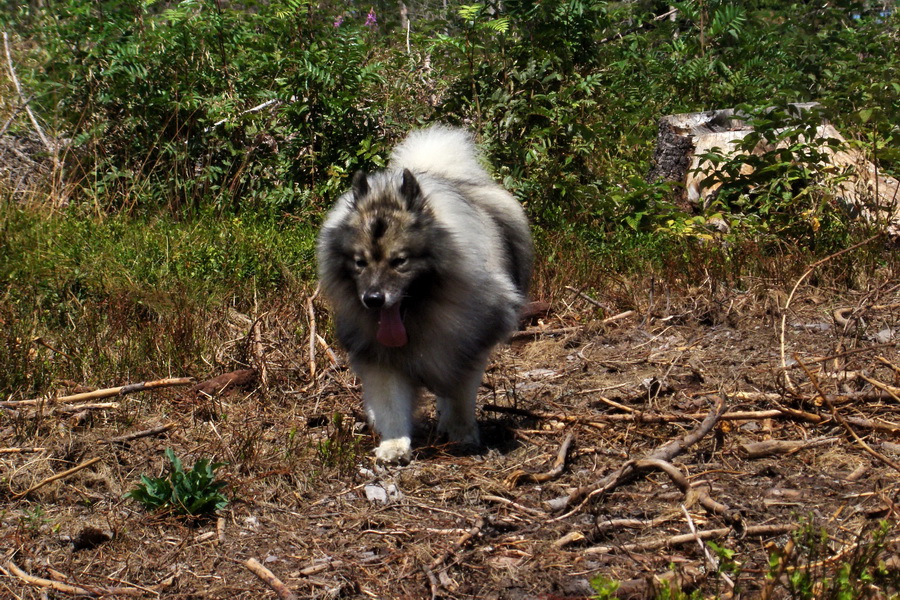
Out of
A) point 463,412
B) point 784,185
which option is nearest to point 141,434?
point 463,412

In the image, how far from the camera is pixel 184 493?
11.3 ft

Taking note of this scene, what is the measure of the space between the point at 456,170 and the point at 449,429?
145cm

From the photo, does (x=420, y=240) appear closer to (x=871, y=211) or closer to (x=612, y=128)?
(x=871, y=211)

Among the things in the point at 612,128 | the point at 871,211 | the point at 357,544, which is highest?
the point at 612,128

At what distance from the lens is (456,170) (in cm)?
500

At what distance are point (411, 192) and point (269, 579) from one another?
181 centimetres

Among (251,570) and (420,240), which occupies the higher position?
(420,240)

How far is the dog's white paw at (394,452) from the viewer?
405 centimetres

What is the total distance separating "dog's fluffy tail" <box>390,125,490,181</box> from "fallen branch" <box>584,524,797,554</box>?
2395 mm

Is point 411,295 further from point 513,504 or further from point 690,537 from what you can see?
point 690,537

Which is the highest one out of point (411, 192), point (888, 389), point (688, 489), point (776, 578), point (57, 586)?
point (411, 192)

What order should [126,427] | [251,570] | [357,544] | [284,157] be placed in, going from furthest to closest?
[284,157]
[126,427]
[357,544]
[251,570]

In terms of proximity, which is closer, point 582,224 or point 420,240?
point 420,240

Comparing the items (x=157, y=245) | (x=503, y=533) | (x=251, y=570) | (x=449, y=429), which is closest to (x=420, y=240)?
(x=449, y=429)
